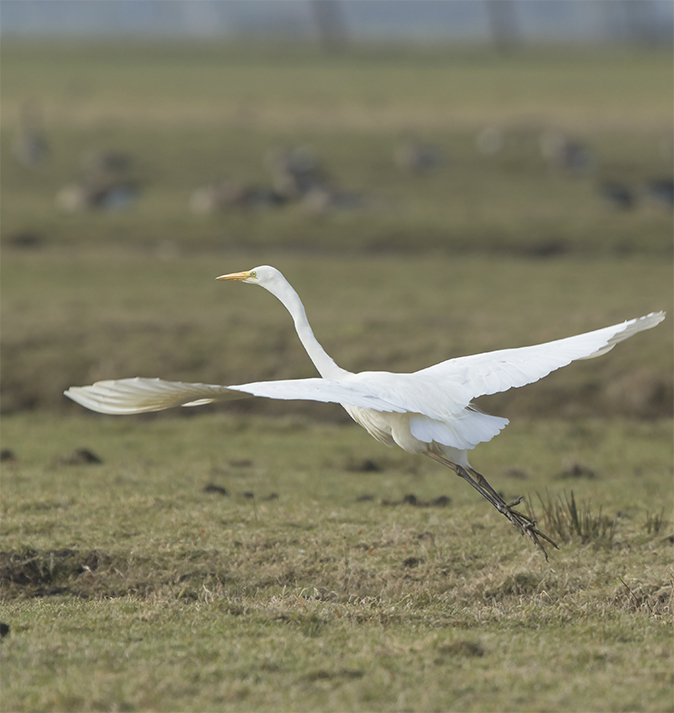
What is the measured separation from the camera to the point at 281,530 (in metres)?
8.58

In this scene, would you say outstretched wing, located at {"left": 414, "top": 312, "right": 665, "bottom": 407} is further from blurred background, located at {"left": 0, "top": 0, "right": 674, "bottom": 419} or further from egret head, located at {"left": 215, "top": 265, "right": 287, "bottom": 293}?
blurred background, located at {"left": 0, "top": 0, "right": 674, "bottom": 419}

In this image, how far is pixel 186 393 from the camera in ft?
19.4

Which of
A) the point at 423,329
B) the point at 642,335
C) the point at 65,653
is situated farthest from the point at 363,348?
the point at 65,653

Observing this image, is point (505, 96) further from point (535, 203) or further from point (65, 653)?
point (65, 653)

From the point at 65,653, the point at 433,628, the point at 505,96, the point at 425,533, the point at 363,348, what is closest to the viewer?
the point at 65,653

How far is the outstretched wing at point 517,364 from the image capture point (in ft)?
21.7

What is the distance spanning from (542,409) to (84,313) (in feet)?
24.8

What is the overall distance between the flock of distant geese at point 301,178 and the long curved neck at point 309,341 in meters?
18.0

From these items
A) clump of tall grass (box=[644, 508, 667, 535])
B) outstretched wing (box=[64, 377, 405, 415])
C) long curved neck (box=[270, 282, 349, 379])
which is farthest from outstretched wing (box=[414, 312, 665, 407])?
clump of tall grass (box=[644, 508, 667, 535])

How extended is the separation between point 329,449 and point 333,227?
1253cm

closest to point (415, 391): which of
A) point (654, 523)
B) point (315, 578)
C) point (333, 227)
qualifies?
point (315, 578)

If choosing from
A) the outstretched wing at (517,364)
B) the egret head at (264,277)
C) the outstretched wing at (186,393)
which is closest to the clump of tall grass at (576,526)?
the outstretched wing at (517,364)

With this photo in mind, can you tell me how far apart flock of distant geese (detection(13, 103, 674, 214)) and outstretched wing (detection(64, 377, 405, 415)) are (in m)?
19.5

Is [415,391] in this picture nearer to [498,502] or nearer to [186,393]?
[498,502]
